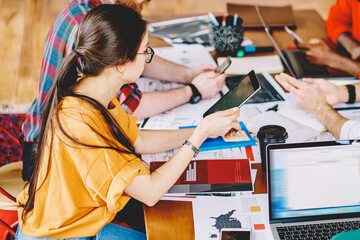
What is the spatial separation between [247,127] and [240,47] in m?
0.63

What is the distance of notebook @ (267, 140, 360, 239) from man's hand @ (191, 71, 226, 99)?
27.5 inches

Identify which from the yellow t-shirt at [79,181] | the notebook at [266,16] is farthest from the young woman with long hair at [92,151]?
the notebook at [266,16]

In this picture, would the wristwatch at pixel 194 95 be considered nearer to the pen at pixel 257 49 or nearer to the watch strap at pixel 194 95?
the watch strap at pixel 194 95

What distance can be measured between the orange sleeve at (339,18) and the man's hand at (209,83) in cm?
74

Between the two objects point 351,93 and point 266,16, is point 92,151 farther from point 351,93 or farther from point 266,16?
point 266,16

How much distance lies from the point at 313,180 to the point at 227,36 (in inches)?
40.1

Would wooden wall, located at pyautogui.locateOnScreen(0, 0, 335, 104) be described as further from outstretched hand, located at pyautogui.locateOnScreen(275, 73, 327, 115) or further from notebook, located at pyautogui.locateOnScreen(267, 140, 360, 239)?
notebook, located at pyautogui.locateOnScreen(267, 140, 360, 239)

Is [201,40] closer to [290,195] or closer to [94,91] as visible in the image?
[94,91]

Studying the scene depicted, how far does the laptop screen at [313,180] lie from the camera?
3.21 feet

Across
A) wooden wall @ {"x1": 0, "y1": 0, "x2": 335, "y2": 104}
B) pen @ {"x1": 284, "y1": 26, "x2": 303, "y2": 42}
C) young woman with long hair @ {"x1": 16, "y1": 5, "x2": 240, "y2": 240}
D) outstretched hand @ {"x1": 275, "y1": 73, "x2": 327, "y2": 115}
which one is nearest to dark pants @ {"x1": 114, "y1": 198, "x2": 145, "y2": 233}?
young woman with long hair @ {"x1": 16, "y1": 5, "x2": 240, "y2": 240}

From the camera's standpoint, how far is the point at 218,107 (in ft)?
4.73

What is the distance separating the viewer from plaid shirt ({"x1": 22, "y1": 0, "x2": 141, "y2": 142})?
1508mm

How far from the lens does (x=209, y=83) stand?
5.38 ft

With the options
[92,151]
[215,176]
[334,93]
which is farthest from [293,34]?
[92,151]
